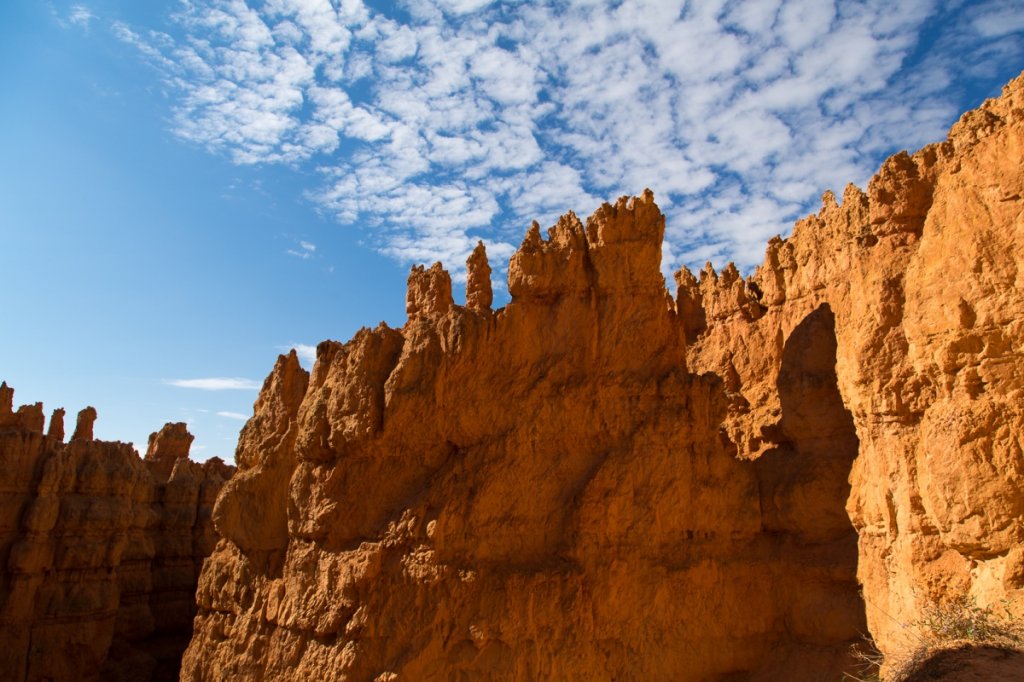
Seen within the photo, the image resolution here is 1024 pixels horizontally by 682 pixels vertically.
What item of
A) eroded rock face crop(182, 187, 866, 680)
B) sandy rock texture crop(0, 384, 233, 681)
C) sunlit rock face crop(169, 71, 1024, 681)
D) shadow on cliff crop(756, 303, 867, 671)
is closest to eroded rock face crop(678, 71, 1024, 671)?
sunlit rock face crop(169, 71, 1024, 681)

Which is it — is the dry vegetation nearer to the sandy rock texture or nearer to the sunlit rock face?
the sunlit rock face

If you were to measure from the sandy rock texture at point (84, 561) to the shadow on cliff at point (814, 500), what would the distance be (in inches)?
827

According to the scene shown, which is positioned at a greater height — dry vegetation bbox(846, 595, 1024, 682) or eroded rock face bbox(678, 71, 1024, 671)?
eroded rock face bbox(678, 71, 1024, 671)

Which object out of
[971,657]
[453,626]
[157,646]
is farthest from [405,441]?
[157,646]

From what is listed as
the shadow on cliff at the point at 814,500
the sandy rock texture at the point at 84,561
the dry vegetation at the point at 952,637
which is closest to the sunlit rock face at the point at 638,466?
the shadow on cliff at the point at 814,500

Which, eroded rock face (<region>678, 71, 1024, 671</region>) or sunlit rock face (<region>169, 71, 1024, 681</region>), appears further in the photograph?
sunlit rock face (<region>169, 71, 1024, 681</region>)

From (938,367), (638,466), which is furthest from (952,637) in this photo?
(638,466)

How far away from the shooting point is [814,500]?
1196 centimetres

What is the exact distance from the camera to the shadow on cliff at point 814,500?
11352 millimetres

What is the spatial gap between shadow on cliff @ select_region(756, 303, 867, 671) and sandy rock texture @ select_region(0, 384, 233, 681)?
21015mm

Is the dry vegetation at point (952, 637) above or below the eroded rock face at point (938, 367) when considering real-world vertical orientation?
below

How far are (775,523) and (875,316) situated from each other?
4351 millimetres

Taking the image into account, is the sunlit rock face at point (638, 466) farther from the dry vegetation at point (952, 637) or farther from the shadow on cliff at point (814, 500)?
the dry vegetation at point (952, 637)

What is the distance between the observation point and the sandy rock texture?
21781 millimetres
